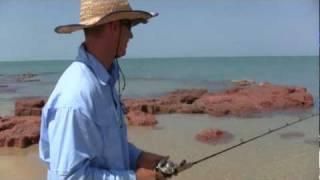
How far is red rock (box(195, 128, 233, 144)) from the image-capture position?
13398mm

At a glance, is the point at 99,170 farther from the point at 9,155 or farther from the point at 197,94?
the point at 197,94

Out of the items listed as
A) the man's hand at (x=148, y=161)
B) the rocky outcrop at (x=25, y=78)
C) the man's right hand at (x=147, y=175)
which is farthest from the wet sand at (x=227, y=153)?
the rocky outcrop at (x=25, y=78)

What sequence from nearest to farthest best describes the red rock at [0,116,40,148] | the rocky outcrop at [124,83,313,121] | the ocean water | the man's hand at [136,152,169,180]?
the man's hand at [136,152,169,180] → the red rock at [0,116,40,148] → the rocky outcrop at [124,83,313,121] → the ocean water

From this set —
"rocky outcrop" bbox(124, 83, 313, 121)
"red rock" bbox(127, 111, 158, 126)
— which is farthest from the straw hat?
"rocky outcrop" bbox(124, 83, 313, 121)

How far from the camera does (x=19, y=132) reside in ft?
45.6

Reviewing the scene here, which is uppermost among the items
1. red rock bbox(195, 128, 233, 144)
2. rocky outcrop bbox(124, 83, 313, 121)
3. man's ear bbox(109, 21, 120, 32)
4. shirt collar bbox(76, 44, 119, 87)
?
man's ear bbox(109, 21, 120, 32)

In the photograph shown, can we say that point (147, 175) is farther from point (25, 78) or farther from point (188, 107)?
point (25, 78)

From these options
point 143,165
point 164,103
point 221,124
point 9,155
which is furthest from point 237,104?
point 143,165

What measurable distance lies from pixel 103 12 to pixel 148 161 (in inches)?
34.9

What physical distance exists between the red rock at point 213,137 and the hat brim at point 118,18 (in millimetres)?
10771

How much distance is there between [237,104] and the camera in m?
20.8

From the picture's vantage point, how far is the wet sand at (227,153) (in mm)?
9625

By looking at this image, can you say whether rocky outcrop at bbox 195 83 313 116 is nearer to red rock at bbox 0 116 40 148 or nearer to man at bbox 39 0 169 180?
red rock at bbox 0 116 40 148

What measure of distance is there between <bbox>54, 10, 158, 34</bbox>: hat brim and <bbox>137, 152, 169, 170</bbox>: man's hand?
0.74 meters
